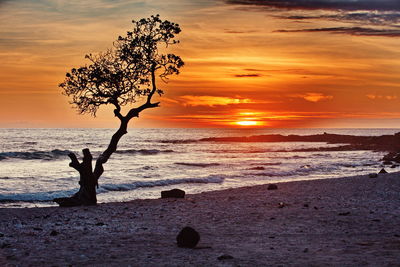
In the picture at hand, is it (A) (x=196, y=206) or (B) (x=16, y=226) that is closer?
(B) (x=16, y=226)

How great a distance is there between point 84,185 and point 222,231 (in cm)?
972

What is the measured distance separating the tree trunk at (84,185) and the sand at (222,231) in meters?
1.48

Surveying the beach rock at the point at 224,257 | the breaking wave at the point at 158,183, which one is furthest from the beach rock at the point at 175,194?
the beach rock at the point at 224,257

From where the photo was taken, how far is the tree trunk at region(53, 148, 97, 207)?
71.4 feet

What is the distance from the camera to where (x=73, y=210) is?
19.7 meters

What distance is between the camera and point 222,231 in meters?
14.6

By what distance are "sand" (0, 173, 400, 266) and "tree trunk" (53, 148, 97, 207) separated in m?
1.48

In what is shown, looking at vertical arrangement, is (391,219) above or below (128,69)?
below

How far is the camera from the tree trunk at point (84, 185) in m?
21.8

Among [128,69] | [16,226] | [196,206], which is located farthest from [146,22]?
[16,226]

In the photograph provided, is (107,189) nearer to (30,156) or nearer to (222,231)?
(222,231)

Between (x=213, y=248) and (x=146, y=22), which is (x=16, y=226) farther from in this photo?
(x=146, y=22)

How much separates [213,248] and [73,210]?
9.48 meters

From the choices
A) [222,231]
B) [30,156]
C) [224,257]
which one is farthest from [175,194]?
[30,156]
